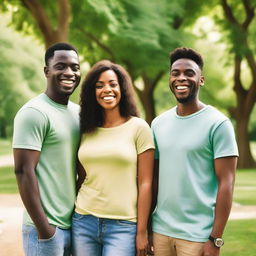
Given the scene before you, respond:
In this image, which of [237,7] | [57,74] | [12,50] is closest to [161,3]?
[237,7]

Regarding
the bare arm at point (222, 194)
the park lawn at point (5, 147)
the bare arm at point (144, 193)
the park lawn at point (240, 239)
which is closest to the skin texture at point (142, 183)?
the bare arm at point (144, 193)

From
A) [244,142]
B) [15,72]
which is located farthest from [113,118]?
[15,72]

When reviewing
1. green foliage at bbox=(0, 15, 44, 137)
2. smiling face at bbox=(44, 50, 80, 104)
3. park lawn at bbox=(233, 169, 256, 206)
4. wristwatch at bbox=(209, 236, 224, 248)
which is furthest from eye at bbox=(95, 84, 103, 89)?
green foliage at bbox=(0, 15, 44, 137)

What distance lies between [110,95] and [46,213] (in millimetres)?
1004

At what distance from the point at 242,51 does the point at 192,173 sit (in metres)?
19.2

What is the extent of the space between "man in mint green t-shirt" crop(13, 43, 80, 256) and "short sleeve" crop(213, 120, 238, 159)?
3.52 feet

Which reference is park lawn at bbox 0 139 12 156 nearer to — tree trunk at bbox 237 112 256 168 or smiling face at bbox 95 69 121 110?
tree trunk at bbox 237 112 256 168

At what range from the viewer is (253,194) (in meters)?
14.7

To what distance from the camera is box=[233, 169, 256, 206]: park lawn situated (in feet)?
43.4

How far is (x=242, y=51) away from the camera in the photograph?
22141 mm

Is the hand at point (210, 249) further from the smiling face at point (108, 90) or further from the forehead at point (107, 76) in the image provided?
the forehead at point (107, 76)

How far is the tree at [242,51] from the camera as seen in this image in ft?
74.3

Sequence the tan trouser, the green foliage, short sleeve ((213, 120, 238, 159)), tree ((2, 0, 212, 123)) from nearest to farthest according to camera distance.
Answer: short sleeve ((213, 120, 238, 159)) < the tan trouser < tree ((2, 0, 212, 123)) < the green foliage

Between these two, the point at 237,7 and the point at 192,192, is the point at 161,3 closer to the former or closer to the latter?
the point at 237,7
